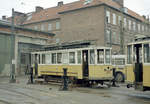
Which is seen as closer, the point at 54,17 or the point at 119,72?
the point at 119,72

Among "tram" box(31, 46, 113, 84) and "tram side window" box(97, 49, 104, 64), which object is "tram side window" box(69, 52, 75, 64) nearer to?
"tram" box(31, 46, 113, 84)

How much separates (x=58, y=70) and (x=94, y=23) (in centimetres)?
2300

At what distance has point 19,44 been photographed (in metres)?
29.9

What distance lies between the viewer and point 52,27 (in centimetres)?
4950

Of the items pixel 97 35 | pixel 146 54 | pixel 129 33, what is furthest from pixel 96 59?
pixel 129 33

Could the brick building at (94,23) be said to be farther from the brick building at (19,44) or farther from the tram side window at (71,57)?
the tram side window at (71,57)

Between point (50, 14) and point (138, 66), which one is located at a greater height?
point (50, 14)

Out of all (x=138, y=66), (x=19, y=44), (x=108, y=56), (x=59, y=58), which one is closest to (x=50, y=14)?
(x=19, y=44)

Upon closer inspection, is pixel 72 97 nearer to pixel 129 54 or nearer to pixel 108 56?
pixel 129 54

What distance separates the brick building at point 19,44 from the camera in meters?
27.5

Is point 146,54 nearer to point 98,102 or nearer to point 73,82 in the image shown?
point 98,102

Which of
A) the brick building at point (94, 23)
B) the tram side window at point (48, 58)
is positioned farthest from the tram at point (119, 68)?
the brick building at point (94, 23)

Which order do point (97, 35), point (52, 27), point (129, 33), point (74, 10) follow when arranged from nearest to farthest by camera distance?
point (97, 35) → point (74, 10) → point (129, 33) → point (52, 27)

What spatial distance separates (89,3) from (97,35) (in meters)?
6.85
